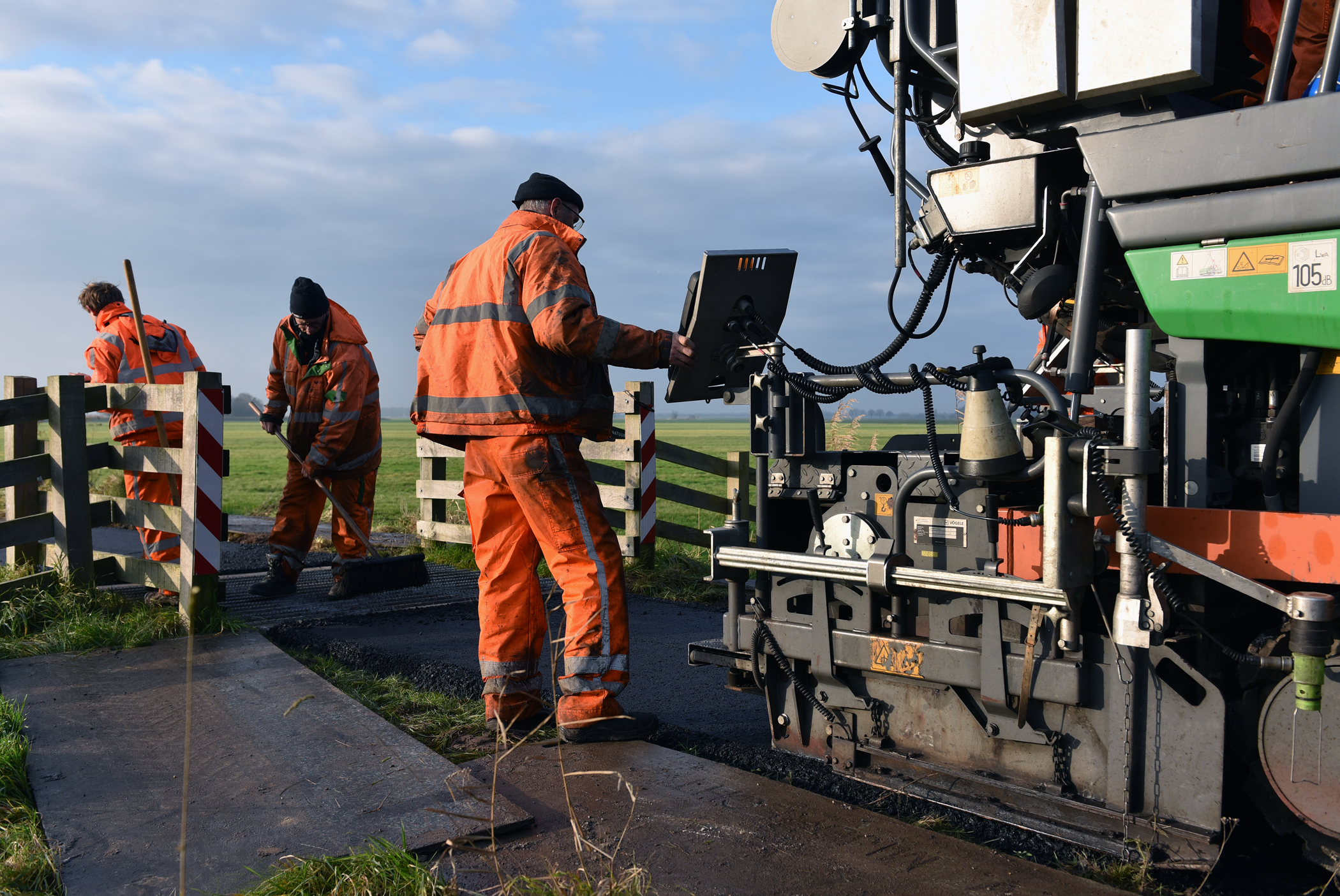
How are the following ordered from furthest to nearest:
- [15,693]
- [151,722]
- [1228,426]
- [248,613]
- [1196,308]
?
[248,613]
[15,693]
[151,722]
[1228,426]
[1196,308]

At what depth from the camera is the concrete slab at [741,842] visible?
8.44ft

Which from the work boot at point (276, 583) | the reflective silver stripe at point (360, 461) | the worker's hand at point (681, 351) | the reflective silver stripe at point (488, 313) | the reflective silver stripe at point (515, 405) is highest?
the reflective silver stripe at point (488, 313)

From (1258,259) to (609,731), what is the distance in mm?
2664

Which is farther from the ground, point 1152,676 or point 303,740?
point 1152,676

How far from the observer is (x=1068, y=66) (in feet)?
9.34

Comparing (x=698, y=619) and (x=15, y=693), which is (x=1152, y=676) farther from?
(x=15, y=693)

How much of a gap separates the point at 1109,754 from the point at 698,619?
3971mm

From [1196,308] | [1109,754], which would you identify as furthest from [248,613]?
[1196,308]

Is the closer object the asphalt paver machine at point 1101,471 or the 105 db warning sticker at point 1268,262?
the 105 db warning sticker at point 1268,262

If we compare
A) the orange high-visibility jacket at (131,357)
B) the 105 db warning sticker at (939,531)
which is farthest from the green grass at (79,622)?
the 105 db warning sticker at (939,531)

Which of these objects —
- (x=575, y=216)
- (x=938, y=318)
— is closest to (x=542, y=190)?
(x=575, y=216)

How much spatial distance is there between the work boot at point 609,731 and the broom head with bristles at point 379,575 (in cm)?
Result: 370

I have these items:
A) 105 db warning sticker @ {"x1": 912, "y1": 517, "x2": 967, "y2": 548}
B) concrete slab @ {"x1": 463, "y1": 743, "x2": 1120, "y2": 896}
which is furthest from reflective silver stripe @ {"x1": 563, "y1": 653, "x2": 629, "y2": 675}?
105 db warning sticker @ {"x1": 912, "y1": 517, "x2": 967, "y2": 548}

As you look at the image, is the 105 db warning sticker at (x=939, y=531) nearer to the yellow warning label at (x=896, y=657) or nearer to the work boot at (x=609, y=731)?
the yellow warning label at (x=896, y=657)
